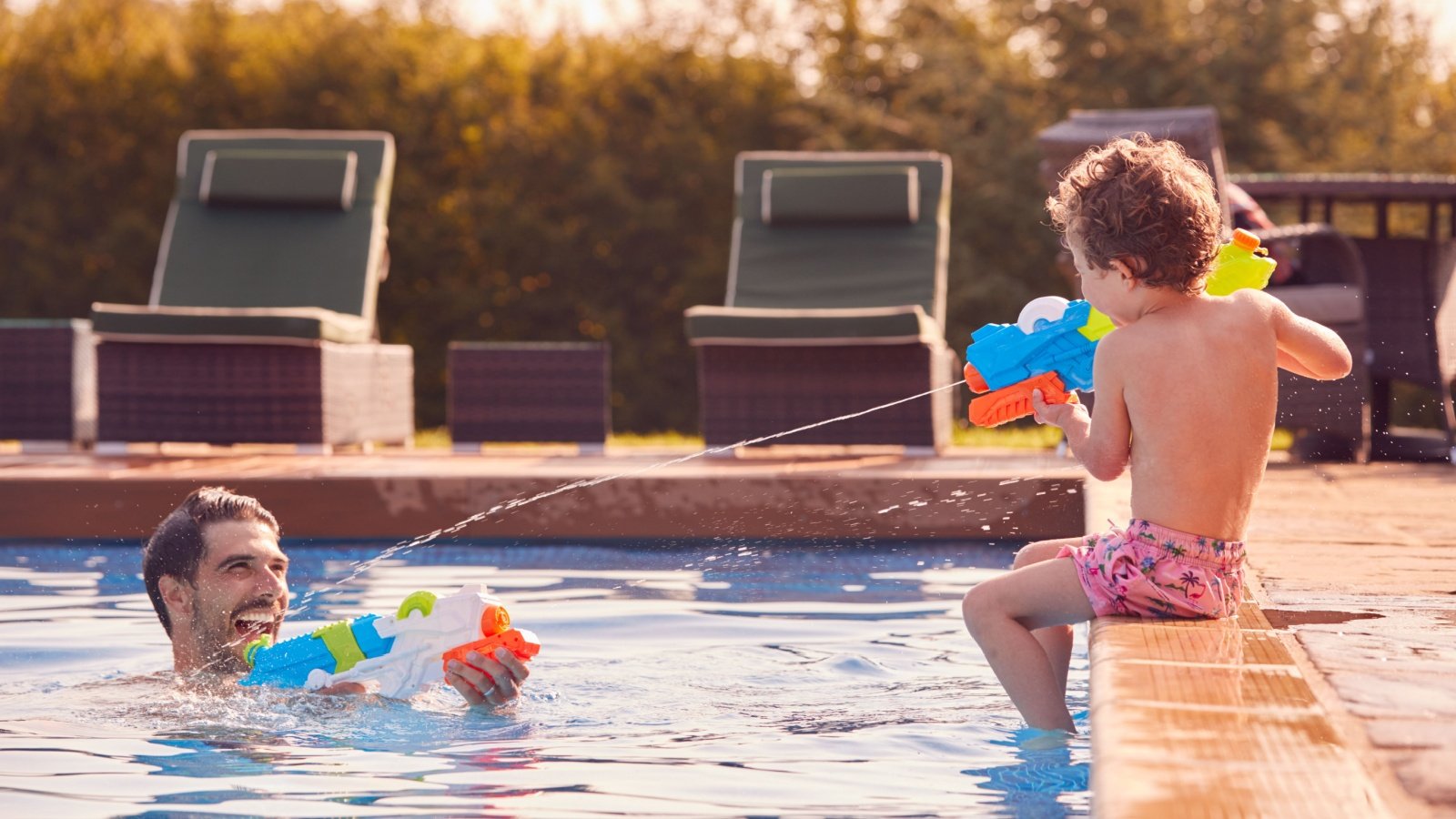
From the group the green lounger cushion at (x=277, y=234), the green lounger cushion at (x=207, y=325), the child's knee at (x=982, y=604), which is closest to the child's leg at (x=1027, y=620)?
the child's knee at (x=982, y=604)

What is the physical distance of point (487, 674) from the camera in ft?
9.53

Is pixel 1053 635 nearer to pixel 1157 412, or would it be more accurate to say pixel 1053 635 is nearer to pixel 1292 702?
pixel 1157 412

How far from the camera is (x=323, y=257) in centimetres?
727

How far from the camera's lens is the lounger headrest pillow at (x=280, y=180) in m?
7.41

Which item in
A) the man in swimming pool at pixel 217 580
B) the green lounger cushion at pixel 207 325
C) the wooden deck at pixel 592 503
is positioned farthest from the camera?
the green lounger cushion at pixel 207 325

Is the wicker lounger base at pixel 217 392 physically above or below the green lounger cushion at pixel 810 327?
→ below

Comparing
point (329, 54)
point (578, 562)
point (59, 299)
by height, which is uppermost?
point (329, 54)

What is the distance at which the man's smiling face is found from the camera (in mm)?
3061

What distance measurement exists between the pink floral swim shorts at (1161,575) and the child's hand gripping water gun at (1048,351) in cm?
27

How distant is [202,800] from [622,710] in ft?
2.93

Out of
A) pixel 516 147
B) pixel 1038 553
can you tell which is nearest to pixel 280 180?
pixel 516 147

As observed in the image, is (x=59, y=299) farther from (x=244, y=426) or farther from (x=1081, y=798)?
(x=1081, y=798)

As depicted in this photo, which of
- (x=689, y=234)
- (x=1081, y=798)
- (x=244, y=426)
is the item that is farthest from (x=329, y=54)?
(x=1081, y=798)

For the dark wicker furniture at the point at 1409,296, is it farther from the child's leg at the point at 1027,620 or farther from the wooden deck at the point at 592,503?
the child's leg at the point at 1027,620
